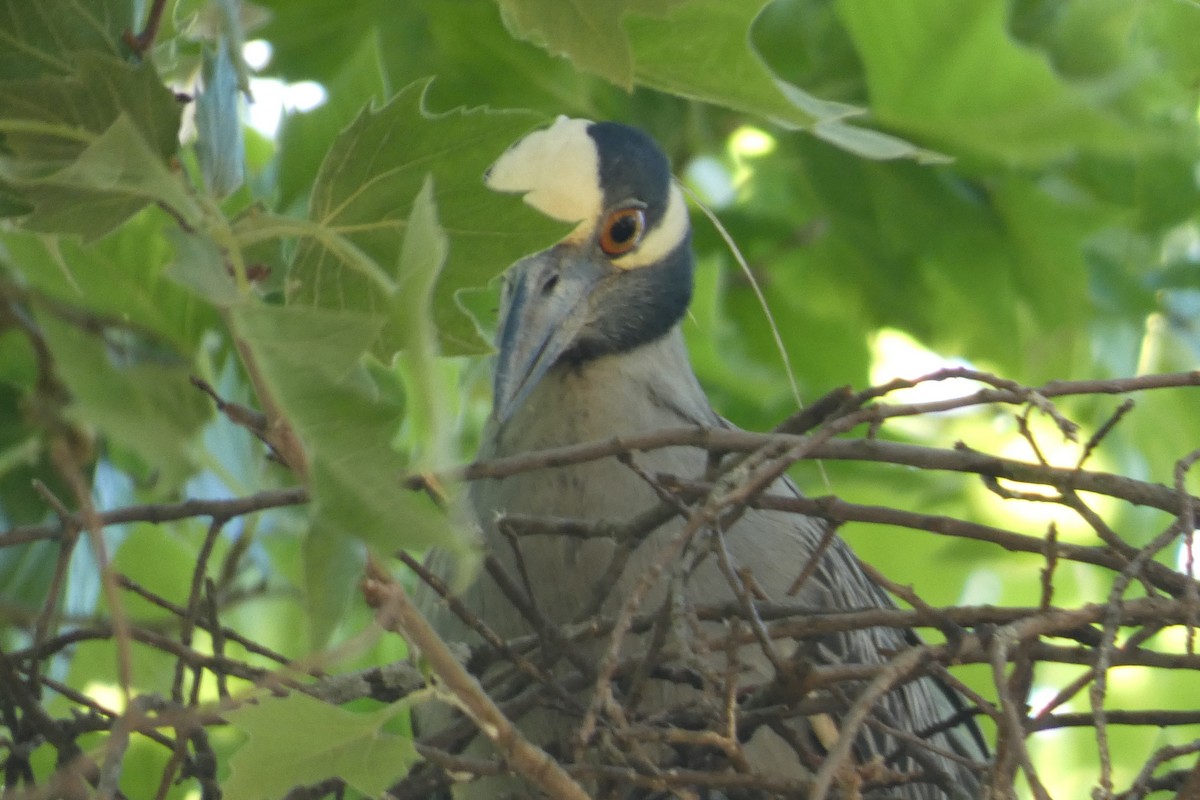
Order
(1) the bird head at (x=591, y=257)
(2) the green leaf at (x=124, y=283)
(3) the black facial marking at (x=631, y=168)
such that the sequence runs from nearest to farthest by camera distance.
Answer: (2) the green leaf at (x=124, y=283) → (1) the bird head at (x=591, y=257) → (3) the black facial marking at (x=631, y=168)

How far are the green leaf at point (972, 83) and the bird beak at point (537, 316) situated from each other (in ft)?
1.68

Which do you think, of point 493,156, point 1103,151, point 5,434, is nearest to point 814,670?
point 493,156

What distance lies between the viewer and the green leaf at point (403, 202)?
77 centimetres

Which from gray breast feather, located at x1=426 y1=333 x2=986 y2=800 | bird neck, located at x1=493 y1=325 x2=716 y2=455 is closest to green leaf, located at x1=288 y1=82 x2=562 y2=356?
gray breast feather, located at x1=426 y1=333 x2=986 y2=800

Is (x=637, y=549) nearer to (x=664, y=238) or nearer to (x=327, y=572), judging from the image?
(x=664, y=238)

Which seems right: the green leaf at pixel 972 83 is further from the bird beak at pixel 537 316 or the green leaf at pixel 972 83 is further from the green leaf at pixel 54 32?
the green leaf at pixel 54 32

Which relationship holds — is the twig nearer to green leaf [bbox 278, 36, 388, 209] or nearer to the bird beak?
the bird beak

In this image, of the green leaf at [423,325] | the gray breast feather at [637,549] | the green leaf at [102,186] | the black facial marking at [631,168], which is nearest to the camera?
the green leaf at [423,325]

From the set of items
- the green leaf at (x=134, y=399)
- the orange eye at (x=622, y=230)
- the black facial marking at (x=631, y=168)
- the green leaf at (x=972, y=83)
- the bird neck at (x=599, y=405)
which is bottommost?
the green leaf at (x=134, y=399)

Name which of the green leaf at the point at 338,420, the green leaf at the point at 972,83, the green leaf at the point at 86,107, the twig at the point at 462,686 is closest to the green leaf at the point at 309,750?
the twig at the point at 462,686

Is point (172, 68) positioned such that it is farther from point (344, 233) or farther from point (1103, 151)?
point (1103, 151)

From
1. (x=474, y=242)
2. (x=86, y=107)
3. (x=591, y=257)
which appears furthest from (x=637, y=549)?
(x=86, y=107)

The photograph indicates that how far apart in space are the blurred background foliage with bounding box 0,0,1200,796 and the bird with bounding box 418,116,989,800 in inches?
4.2

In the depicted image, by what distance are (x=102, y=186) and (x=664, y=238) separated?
3.72ft
